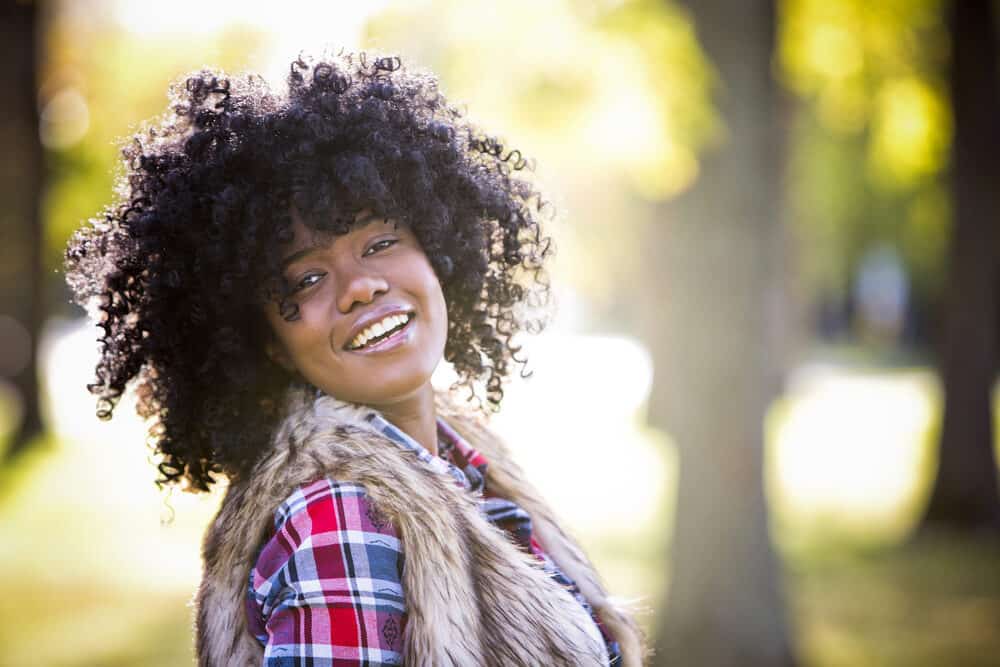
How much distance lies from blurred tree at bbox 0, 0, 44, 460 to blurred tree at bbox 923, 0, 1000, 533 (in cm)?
1119

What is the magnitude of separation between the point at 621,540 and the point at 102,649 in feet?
15.8

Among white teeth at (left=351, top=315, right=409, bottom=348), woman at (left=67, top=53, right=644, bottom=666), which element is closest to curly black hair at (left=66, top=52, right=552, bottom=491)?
woman at (left=67, top=53, right=644, bottom=666)

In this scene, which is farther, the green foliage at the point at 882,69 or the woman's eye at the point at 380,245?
the green foliage at the point at 882,69

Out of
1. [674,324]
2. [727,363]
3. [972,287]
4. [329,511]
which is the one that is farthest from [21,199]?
[329,511]

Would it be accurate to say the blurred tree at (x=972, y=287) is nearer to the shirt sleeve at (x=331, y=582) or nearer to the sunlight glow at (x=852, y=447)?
the sunlight glow at (x=852, y=447)

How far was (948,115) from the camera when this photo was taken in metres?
10.3

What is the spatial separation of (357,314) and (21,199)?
1382 centimetres

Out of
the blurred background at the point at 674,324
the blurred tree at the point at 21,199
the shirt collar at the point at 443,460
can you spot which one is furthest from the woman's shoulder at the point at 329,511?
the blurred tree at the point at 21,199

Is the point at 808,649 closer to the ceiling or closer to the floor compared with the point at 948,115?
closer to the floor

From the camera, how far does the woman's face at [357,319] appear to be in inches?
80.0

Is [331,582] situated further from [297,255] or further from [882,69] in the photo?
[882,69]

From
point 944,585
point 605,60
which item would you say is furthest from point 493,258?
point 944,585

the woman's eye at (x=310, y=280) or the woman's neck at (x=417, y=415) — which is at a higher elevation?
the woman's eye at (x=310, y=280)

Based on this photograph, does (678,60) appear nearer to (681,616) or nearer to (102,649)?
(681,616)
